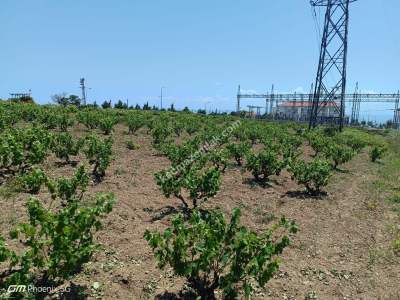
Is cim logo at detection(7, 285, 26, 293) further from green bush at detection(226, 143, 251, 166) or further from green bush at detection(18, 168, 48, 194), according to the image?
green bush at detection(226, 143, 251, 166)

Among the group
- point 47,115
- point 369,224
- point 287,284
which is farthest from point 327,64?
point 287,284

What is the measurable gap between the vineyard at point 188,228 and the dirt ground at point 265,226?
25 mm

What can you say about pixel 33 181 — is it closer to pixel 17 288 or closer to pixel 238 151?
pixel 17 288

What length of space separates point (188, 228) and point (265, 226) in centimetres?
330

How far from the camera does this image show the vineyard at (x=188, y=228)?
173 inches

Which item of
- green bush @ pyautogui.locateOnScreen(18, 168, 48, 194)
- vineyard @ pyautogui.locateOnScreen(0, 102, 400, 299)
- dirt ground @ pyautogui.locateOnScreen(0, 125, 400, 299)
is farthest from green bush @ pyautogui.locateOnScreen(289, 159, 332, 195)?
green bush @ pyautogui.locateOnScreen(18, 168, 48, 194)

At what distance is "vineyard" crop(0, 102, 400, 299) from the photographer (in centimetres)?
439

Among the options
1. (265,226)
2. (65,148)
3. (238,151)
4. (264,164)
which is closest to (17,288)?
(265,226)

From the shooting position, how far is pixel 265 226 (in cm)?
761

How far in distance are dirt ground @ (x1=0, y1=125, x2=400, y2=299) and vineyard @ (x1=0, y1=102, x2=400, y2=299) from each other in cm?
2

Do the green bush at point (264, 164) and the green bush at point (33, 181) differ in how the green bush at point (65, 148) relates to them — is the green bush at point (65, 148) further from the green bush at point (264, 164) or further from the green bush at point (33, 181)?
the green bush at point (264, 164)

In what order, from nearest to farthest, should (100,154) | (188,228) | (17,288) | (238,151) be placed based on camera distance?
(17,288) < (188,228) < (100,154) < (238,151)

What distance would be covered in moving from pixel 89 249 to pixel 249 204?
507cm

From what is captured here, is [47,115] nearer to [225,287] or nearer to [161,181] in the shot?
[161,181]
